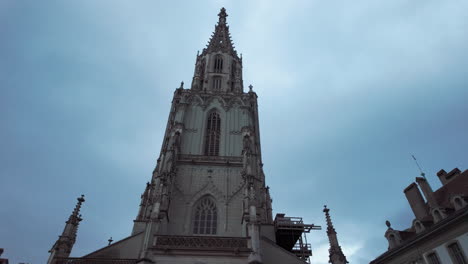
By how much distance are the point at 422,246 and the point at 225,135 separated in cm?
1833

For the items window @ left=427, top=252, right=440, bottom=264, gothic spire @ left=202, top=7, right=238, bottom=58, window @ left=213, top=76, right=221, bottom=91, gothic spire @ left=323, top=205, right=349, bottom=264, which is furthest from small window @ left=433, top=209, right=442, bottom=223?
gothic spire @ left=202, top=7, right=238, bottom=58

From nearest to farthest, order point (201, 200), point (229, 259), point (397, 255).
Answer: point (229, 259)
point (397, 255)
point (201, 200)

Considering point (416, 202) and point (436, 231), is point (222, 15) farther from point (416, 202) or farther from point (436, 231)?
point (436, 231)

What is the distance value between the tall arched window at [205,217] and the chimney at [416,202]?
1602cm

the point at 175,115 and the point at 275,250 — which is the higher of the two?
the point at 175,115

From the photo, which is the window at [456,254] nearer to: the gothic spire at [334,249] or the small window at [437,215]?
the small window at [437,215]

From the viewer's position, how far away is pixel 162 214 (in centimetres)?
2073

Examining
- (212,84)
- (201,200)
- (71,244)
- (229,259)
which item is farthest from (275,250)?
(212,84)

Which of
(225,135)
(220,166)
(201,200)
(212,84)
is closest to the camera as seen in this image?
(201,200)

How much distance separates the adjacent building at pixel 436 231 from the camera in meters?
17.2

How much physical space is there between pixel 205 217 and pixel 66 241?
31.4 feet

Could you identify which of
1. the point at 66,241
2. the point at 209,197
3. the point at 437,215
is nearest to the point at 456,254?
the point at 437,215

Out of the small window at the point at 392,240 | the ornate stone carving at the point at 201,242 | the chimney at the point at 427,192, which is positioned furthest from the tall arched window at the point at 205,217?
the chimney at the point at 427,192

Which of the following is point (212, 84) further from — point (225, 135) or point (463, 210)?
point (463, 210)
